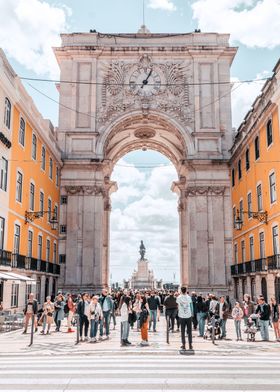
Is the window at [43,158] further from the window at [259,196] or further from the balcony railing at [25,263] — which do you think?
the window at [259,196]

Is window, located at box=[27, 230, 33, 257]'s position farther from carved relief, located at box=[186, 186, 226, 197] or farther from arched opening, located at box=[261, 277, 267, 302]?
carved relief, located at box=[186, 186, 226, 197]

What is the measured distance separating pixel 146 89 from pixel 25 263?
2101cm

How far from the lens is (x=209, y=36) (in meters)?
41.8

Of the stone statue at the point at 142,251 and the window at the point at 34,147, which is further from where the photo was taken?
the stone statue at the point at 142,251

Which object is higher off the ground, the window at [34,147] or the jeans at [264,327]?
the window at [34,147]

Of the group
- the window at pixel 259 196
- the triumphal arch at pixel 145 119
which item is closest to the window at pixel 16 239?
the triumphal arch at pixel 145 119

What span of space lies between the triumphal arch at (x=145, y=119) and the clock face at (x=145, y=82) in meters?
0.09

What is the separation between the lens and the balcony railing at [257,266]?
24.8 metres

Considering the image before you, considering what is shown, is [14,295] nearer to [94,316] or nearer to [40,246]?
[40,246]

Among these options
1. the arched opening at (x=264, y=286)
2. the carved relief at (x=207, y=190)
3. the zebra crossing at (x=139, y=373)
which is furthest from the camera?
the carved relief at (x=207, y=190)

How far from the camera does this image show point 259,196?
2958cm

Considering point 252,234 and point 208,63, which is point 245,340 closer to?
point 252,234

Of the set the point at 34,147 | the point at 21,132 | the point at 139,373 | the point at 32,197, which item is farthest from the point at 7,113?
the point at 139,373

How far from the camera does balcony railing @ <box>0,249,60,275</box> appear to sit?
22984mm
